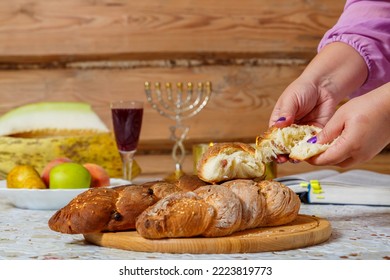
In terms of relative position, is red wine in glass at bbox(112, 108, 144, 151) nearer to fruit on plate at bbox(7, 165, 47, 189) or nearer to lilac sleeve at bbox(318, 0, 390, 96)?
fruit on plate at bbox(7, 165, 47, 189)

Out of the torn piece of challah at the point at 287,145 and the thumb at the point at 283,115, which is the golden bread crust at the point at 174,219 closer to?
the torn piece of challah at the point at 287,145

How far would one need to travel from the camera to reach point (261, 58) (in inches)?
125

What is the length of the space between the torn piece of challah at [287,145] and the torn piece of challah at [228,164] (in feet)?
0.06

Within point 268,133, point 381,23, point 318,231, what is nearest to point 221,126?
point 381,23

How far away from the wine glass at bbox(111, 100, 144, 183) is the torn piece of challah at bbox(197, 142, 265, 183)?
0.75 m

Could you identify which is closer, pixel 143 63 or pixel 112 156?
pixel 112 156

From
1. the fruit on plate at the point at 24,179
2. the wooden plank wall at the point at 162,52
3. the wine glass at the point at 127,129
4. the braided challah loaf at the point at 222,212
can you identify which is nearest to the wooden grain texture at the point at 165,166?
the wooden plank wall at the point at 162,52

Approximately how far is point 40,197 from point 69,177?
0.30ft

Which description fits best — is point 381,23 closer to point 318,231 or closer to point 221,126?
point 318,231

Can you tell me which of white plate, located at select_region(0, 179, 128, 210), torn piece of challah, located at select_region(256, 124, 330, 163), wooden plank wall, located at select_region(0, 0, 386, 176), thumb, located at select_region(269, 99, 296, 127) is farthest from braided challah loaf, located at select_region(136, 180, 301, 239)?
wooden plank wall, located at select_region(0, 0, 386, 176)

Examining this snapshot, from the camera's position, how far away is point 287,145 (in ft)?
4.23

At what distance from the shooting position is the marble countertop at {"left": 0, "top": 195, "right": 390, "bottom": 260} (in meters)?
1.02

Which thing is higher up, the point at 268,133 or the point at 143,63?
the point at 143,63
